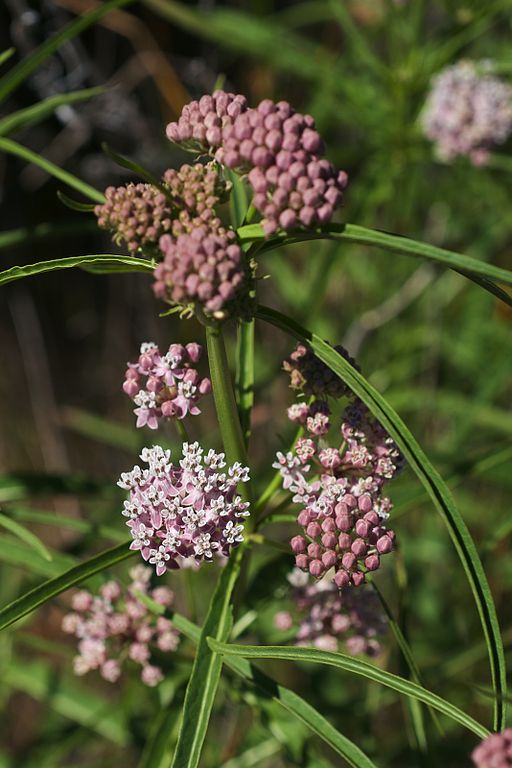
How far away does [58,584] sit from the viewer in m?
1.05

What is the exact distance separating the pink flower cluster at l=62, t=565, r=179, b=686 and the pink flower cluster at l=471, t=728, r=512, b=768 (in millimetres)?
611

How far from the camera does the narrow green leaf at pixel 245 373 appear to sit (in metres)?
1.21

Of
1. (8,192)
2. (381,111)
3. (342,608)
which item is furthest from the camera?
(8,192)

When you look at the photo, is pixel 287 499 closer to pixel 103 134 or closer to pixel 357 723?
pixel 357 723

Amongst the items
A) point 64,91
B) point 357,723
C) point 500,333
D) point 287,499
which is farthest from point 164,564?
point 64,91

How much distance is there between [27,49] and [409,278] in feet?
5.06

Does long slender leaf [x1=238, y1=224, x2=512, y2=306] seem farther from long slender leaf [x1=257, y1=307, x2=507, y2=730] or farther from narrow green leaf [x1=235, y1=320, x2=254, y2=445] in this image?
narrow green leaf [x1=235, y1=320, x2=254, y2=445]

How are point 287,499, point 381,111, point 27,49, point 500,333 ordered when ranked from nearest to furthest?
point 287,499, point 381,111, point 27,49, point 500,333

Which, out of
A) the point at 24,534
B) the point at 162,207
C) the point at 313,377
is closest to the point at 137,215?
the point at 162,207

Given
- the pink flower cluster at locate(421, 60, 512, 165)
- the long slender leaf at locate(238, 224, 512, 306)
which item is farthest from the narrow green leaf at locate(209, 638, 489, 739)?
the pink flower cluster at locate(421, 60, 512, 165)

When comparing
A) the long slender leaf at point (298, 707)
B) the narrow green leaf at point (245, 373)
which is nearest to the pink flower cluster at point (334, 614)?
the long slender leaf at point (298, 707)

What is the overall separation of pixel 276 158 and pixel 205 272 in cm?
18

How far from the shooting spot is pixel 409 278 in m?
2.78

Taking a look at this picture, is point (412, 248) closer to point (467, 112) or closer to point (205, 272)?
point (205, 272)
